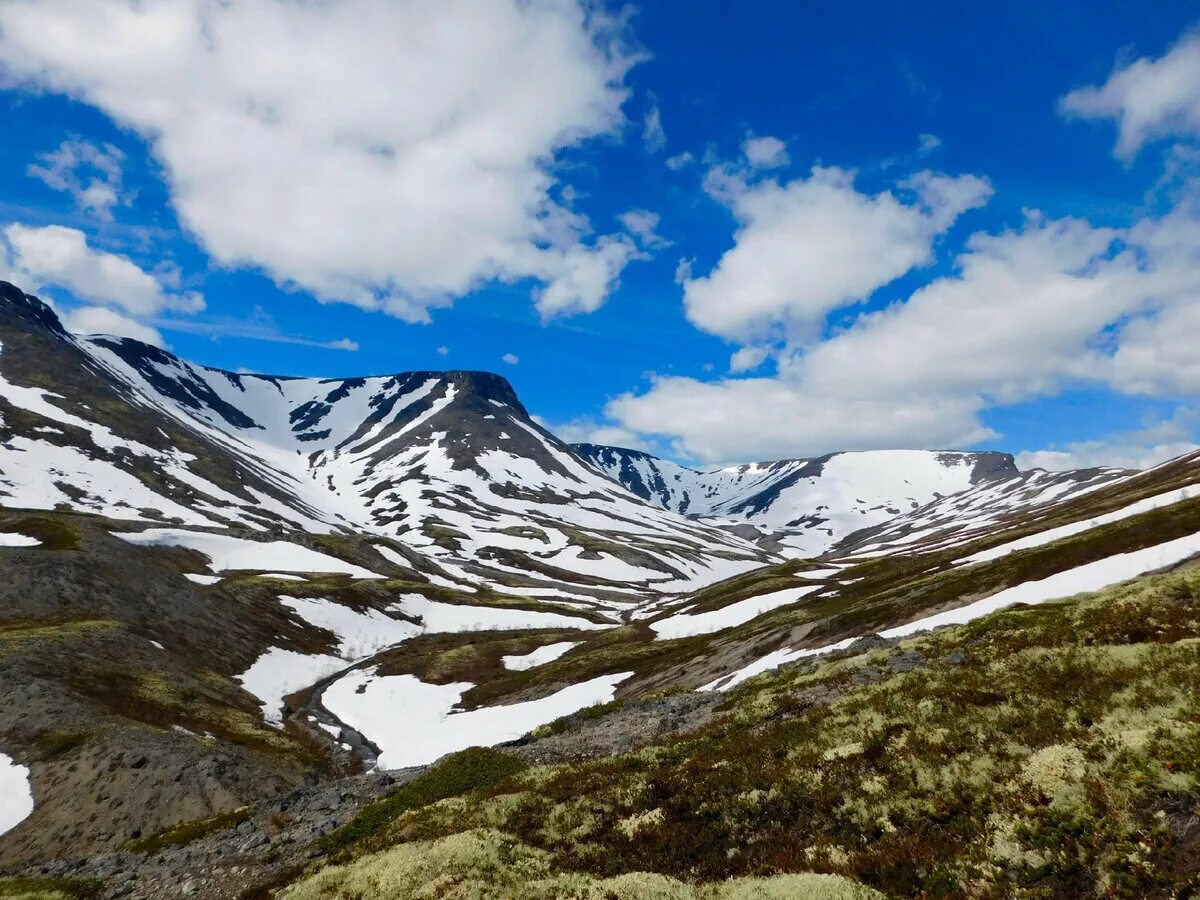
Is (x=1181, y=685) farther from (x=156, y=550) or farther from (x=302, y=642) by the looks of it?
(x=156, y=550)

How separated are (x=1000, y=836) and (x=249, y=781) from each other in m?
47.4

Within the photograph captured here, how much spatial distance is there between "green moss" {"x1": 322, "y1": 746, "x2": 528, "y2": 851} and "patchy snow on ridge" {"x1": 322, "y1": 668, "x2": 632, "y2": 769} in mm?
24414

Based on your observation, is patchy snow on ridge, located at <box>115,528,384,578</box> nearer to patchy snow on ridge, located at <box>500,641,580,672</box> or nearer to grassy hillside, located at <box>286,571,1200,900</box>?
patchy snow on ridge, located at <box>500,641,580,672</box>

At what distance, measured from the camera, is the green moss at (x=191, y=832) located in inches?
1025

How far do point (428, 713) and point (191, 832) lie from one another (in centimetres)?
5355

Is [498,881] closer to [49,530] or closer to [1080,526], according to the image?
[1080,526]

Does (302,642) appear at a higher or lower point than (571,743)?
higher

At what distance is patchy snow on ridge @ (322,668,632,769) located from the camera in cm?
5981

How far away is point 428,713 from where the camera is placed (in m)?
77.8

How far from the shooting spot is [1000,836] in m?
12.8

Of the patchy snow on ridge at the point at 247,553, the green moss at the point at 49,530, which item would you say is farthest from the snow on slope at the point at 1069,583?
the patchy snow on ridge at the point at 247,553

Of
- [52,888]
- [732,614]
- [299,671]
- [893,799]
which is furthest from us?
[732,614]

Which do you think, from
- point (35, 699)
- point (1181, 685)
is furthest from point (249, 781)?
point (1181, 685)

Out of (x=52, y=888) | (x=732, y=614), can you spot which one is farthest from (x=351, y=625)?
(x=52, y=888)
